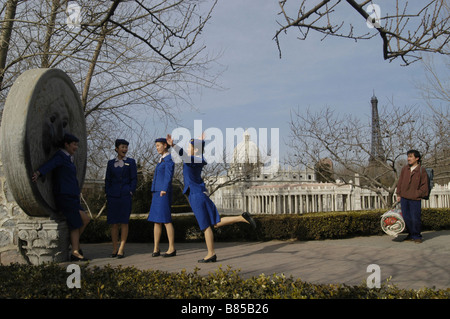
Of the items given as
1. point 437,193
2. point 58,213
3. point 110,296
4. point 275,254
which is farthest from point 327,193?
point 110,296

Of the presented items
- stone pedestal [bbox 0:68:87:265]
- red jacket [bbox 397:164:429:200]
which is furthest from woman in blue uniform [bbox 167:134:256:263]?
red jacket [bbox 397:164:429:200]

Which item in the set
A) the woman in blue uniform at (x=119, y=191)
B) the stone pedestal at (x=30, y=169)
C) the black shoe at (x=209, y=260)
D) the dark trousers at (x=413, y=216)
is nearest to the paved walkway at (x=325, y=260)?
the black shoe at (x=209, y=260)

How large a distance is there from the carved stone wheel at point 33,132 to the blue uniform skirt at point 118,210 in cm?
101

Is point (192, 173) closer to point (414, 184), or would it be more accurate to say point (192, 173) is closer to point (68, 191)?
point (68, 191)

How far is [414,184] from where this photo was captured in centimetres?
760

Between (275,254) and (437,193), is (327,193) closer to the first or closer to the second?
(437,193)

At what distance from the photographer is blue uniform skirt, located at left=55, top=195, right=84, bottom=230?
5.50 m

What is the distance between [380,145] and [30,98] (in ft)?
36.5

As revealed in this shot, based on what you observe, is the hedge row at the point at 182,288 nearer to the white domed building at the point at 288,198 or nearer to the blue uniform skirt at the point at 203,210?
the blue uniform skirt at the point at 203,210

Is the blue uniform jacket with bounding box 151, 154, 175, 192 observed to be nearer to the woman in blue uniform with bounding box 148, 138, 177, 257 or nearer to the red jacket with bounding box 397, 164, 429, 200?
the woman in blue uniform with bounding box 148, 138, 177, 257

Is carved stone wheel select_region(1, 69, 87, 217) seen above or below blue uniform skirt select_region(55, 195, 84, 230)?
above

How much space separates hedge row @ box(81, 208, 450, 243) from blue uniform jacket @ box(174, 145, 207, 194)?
2.90 meters

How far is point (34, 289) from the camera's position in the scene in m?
3.36

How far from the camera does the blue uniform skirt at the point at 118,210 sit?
6234 millimetres
